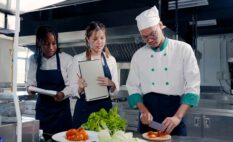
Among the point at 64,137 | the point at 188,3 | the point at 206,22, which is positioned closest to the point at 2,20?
the point at 64,137

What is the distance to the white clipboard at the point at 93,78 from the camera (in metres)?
1.74

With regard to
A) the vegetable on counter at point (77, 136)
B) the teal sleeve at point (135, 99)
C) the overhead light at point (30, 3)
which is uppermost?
the overhead light at point (30, 3)

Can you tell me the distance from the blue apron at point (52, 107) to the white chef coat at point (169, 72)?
0.69 metres

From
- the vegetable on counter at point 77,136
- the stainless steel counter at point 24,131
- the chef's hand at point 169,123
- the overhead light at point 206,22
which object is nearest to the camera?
the stainless steel counter at point 24,131

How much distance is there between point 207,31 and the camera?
4148 mm

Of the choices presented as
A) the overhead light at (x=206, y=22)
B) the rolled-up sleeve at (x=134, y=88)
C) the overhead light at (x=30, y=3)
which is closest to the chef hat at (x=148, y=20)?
the rolled-up sleeve at (x=134, y=88)

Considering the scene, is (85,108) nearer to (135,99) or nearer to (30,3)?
(135,99)

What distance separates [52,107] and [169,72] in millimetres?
1039

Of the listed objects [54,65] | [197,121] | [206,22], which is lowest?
[197,121]

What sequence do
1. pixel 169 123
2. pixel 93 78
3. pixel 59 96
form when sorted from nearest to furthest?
1. pixel 169 123
2. pixel 93 78
3. pixel 59 96

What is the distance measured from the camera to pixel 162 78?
164 centimetres

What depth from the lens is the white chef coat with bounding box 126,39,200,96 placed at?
5.29 feet

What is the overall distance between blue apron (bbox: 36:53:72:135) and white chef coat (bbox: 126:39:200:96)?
0.69m

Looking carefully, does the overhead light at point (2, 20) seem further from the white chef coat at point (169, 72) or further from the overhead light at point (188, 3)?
the overhead light at point (188, 3)
